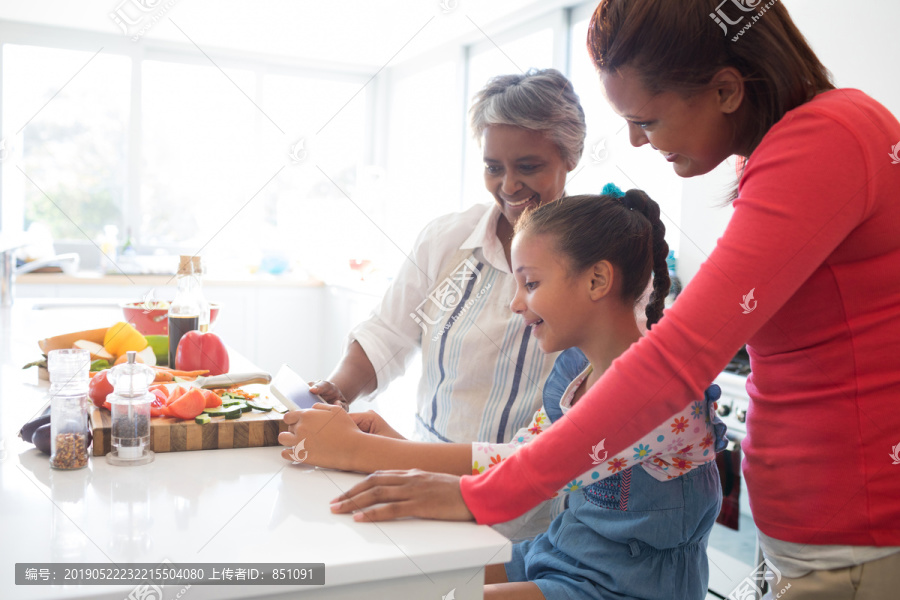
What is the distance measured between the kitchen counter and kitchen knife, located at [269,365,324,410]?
0.15m

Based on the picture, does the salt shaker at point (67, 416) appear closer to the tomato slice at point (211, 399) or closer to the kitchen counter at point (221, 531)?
the kitchen counter at point (221, 531)

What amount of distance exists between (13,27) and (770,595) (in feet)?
16.3

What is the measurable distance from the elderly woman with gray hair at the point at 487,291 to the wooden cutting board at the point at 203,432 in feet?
0.87

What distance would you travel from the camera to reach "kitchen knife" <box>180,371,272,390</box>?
128cm

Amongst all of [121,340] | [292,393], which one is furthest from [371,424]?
[121,340]

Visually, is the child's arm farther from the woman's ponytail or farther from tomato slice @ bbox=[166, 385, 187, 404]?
the woman's ponytail

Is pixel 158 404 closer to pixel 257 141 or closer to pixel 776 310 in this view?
pixel 776 310

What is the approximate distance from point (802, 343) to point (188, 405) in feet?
2.75

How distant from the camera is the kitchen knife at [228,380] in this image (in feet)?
4.21

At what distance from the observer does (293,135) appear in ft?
16.4

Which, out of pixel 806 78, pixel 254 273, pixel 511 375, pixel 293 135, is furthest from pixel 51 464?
pixel 293 135

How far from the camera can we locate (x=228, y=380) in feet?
4.31

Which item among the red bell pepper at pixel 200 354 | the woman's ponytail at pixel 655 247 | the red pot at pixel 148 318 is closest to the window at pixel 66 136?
the red pot at pixel 148 318

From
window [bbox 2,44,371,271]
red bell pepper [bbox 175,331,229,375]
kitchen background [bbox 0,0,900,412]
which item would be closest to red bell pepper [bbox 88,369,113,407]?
red bell pepper [bbox 175,331,229,375]
